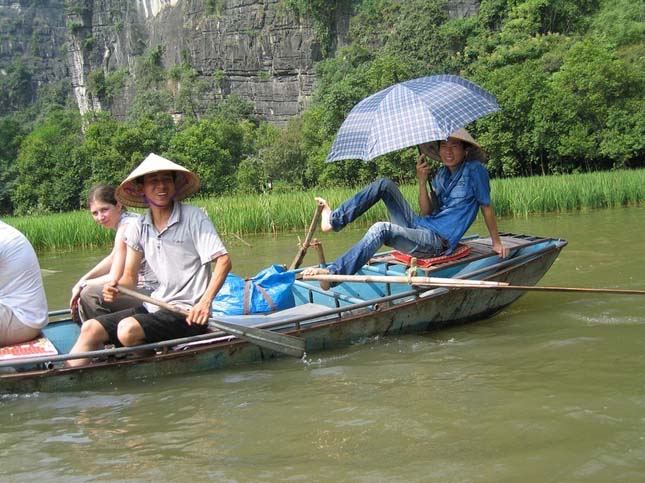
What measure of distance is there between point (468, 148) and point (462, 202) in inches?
18.4

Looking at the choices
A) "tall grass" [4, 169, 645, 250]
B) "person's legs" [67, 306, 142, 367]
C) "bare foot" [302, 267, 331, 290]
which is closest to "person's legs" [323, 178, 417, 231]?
"bare foot" [302, 267, 331, 290]

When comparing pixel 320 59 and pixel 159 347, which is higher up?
pixel 320 59

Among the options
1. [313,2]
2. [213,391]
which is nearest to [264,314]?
[213,391]

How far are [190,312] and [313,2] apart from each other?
49.3 meters

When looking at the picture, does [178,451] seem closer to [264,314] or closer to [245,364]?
[245,364]

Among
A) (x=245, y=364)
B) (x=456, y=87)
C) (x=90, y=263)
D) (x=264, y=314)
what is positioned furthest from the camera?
(x=90, y=263)

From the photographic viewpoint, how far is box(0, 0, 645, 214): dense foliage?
77.8ft

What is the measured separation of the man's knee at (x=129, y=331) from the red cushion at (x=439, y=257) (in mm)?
2277

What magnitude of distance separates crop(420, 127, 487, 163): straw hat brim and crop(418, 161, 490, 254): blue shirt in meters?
0.09

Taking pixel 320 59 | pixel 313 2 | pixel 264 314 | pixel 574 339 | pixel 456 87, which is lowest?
pixel 574 339

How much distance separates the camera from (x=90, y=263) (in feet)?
36.7

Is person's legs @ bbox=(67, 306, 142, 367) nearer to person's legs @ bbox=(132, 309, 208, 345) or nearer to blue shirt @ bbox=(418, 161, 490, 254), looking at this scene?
person's legs @ bbox=(132, 309, 208, 345)

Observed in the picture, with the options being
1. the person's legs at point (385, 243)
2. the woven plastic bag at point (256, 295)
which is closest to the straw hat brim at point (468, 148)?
the person's legs at point (385, 243)

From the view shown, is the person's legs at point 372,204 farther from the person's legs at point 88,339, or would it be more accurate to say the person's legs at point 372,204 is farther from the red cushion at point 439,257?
the person's legs at point 88,339
